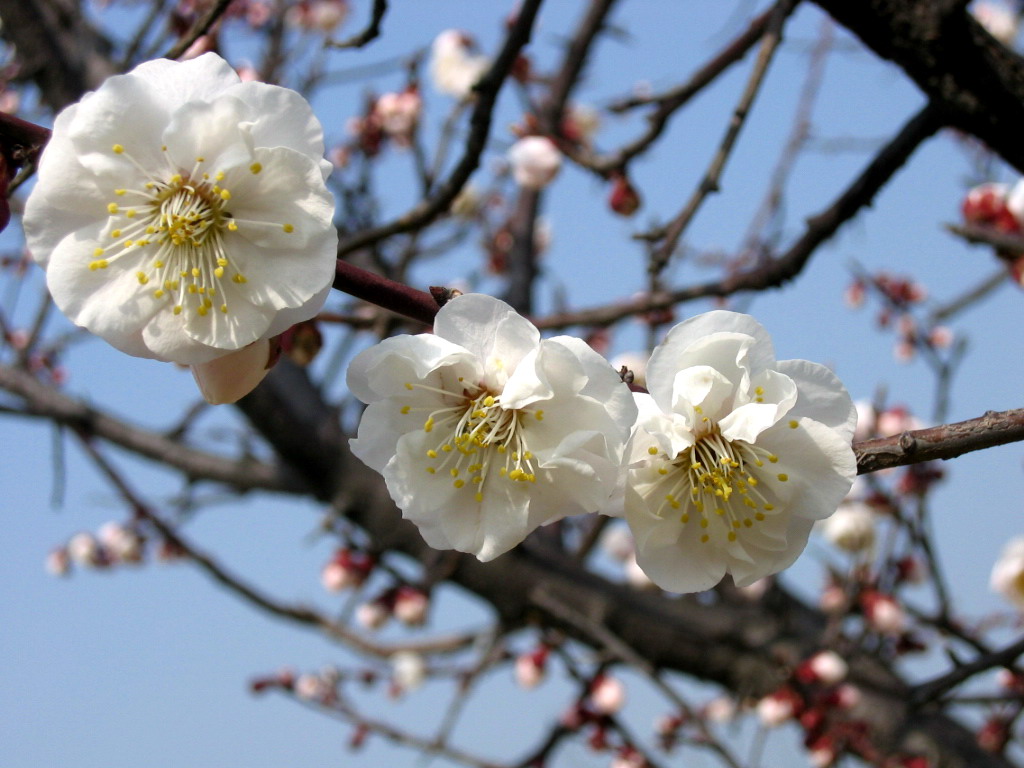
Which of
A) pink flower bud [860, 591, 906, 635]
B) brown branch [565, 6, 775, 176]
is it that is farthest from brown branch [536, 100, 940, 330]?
pink flower bud [860, 591, 906, 635]

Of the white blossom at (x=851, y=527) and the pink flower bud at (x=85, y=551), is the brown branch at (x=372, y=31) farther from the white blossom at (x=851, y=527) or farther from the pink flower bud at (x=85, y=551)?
the pink flower bud at (x=85, y=551)

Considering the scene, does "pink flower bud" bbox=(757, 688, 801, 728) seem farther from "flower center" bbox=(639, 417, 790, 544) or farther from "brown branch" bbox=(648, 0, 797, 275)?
"flower center" bbox=(639, 417, 790, 544)

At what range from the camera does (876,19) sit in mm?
1487

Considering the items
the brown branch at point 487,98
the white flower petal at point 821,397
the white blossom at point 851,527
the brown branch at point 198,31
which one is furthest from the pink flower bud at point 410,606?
the white flower petal at point 821,397

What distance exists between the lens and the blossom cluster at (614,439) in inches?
32.1

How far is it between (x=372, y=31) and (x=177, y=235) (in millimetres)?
844

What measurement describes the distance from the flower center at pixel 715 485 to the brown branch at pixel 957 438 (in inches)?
5.3

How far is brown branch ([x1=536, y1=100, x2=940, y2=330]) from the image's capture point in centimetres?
162

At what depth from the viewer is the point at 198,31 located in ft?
4.04

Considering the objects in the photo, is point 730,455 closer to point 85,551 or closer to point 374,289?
point 374,289

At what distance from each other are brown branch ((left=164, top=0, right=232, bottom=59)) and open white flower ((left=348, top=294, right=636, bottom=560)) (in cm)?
68

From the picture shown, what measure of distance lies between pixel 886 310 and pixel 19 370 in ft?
14.1

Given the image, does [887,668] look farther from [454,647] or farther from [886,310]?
[886,310]

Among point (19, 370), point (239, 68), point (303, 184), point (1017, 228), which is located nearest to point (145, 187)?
point (303, 184)
